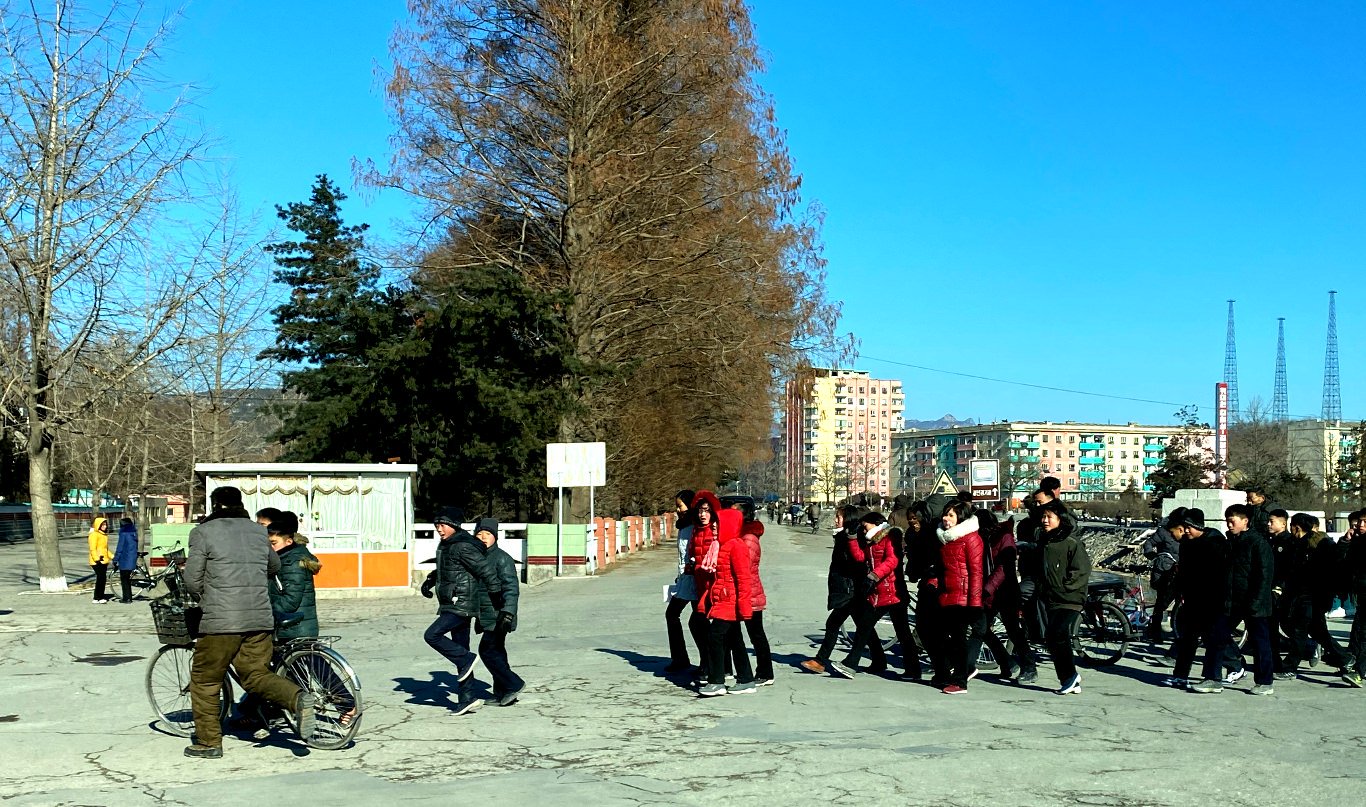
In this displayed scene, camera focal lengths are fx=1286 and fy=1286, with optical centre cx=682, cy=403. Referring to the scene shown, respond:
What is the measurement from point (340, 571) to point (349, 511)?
3.54ft

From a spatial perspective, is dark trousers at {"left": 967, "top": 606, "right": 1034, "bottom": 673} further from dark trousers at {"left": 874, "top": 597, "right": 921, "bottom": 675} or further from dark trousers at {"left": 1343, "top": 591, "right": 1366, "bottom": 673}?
dark trousers at {"left": 1343, "top": 591, "right": 1366, "bottom": 673}

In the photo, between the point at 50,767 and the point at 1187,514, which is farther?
the point at 1187,514

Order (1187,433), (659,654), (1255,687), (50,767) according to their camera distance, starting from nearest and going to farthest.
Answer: (50,767)
(1255,687)
(659,654)
(1187,433)

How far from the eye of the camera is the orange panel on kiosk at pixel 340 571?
75.2 feet

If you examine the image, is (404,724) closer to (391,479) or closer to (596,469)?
(391,479)

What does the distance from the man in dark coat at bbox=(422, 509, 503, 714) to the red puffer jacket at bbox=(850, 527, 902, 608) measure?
386cm

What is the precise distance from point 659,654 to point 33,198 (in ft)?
51.1

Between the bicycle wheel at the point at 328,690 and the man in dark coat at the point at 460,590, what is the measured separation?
1.54 meters

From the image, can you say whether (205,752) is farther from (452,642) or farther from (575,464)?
(575,464)

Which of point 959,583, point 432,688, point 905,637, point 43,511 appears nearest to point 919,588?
point 905,637

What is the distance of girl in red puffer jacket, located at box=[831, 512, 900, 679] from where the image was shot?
12266mm

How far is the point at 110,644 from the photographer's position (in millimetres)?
15680

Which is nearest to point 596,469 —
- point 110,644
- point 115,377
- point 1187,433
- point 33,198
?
point 115,377

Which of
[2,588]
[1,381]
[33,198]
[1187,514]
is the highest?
[33,198]
